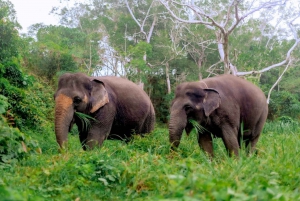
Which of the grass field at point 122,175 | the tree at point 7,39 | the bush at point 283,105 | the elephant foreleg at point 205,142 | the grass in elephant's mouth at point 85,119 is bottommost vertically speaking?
the bush at point 283,105

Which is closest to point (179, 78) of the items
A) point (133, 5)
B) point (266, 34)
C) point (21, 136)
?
point (133, 5)

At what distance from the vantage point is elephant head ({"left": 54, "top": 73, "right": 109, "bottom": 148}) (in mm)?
5867

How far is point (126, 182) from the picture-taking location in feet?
13.3

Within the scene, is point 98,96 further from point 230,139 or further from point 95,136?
point 230,139

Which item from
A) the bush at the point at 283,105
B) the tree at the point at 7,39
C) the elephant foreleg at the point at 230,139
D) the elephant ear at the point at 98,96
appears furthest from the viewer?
the bush at the point at 283,105

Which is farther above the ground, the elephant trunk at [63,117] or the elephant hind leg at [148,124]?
the elephant trunk at [63,117]

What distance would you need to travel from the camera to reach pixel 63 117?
5.90 m

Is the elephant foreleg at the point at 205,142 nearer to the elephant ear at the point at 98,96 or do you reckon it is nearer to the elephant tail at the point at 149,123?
the elephant ear at the point at 98,96

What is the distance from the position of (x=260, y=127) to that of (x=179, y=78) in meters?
21.9

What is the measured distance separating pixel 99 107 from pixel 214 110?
183 centimetres

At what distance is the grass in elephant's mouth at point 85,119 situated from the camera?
632 cm

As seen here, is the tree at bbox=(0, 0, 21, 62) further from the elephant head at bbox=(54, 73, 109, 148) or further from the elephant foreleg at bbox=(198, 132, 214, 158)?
the elephant foreleg at bbox=(198, 132, 214, 158)

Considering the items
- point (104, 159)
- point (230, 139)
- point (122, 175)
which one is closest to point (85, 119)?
point (104, 159)

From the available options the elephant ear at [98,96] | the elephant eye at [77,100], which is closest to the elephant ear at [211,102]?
the elephant ear at [98,96]
